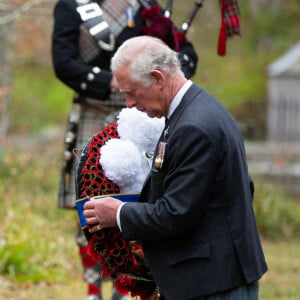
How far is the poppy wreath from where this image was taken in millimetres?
3283

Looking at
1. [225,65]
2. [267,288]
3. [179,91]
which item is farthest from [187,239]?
Result: [225,65]

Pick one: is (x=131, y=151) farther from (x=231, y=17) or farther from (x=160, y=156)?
(x=231, y=17)

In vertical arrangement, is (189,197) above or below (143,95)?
below

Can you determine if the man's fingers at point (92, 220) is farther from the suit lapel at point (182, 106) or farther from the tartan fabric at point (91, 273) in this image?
the tartan fabric at point (91, 273)

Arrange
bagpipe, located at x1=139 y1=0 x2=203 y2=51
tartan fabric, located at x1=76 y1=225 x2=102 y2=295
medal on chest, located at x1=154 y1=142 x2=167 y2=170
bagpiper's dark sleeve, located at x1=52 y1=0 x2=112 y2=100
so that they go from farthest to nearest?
tartan fabric, located at x1=76 y1=225 x2=102 y2=295
bagpiper's dark sleeve, located at x1=52 y1=0 x2=112 y2=100
bagpipe, located at x1=139 y1=0 x2=203 y2=51
medal on chest, located at x1=154 y1=142 x2=167 y2=170

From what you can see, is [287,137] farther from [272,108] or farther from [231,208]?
[231,208]

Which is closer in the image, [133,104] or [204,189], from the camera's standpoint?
[204,189]

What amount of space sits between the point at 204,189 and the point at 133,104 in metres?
0.52

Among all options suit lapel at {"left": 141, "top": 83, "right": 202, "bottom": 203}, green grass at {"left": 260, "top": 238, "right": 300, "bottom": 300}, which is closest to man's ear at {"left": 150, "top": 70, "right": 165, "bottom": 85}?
suit lapel at {"left": 141, "top": 83, "right": 202, "bottom": 203}

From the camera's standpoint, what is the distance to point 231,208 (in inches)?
114

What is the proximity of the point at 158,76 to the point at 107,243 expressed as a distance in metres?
0.80

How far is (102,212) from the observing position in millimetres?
3096

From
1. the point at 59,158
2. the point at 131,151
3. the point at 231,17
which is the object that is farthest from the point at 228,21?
the point at 59,158

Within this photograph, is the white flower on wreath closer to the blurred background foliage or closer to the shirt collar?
the shirt collar
